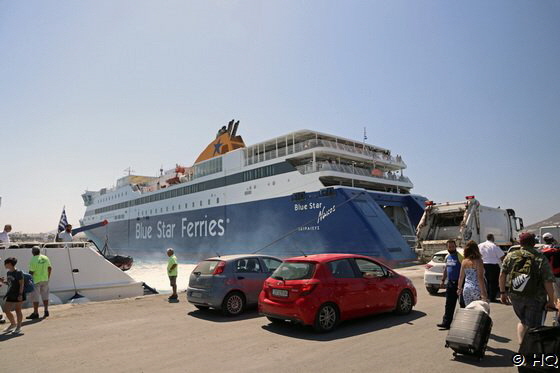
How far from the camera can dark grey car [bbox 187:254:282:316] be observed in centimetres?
784

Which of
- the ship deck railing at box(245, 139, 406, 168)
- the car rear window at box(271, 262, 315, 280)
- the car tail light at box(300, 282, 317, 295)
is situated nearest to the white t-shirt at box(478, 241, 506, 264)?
the car rear window at box(271, 262, 315, 280)

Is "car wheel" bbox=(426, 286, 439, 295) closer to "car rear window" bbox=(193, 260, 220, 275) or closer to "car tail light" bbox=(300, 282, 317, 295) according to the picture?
"car tail light" bbox=(300, 282, 317, 295)

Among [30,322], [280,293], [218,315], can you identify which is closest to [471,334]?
[280,293]

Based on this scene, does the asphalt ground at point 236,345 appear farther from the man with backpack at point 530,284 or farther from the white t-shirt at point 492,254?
the white t-shirt at point 492,254

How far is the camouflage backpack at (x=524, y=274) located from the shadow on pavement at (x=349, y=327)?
2525mm

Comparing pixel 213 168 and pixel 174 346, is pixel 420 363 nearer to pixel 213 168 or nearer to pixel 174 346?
pixel 174 346

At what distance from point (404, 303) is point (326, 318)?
2.16 m

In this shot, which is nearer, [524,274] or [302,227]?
[524,274]

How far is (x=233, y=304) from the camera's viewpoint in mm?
7941

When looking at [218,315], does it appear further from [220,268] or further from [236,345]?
[236,345]

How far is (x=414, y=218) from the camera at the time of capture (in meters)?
23.9

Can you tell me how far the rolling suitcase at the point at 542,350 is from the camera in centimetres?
363

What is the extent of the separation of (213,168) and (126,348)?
25510mm

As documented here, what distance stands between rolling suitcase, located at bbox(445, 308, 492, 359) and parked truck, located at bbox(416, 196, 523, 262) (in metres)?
11.6
